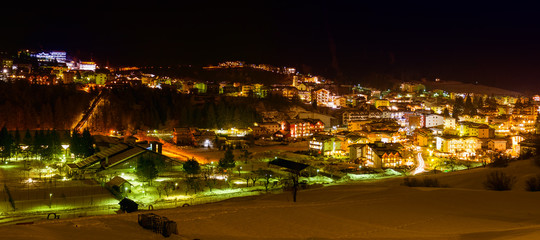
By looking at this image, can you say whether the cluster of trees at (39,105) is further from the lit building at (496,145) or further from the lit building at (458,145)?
the lit building at (496,145)

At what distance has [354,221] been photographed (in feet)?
30.4

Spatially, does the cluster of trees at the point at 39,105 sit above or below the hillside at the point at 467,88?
below

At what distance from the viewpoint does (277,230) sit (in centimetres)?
839

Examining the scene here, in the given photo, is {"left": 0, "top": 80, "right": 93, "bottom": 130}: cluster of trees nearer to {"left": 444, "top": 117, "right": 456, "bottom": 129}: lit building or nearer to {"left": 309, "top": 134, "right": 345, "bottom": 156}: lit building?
{"left": 309, "top": 134, "right": 345, "bottom": 156}: lit building

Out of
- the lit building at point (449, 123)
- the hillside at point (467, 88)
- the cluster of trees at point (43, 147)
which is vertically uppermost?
the hillside at point (467, 88)

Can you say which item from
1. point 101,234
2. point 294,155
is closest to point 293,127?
point 294,155

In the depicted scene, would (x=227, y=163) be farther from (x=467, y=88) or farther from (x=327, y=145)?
(x=467, y=88)

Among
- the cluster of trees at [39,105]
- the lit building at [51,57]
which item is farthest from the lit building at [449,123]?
the lit building at [51,57]

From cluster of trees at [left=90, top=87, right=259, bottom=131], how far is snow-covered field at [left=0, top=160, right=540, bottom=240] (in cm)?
2939

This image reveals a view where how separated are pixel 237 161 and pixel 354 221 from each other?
15906mm

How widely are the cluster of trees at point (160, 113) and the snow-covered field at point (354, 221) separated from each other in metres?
29.4

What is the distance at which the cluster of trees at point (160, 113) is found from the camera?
3956cm

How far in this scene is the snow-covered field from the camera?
727 cm

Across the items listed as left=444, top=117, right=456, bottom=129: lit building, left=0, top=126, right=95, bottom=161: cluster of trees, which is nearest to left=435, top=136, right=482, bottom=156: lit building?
left=444, top=117, right=456, bottom=129: lit building
